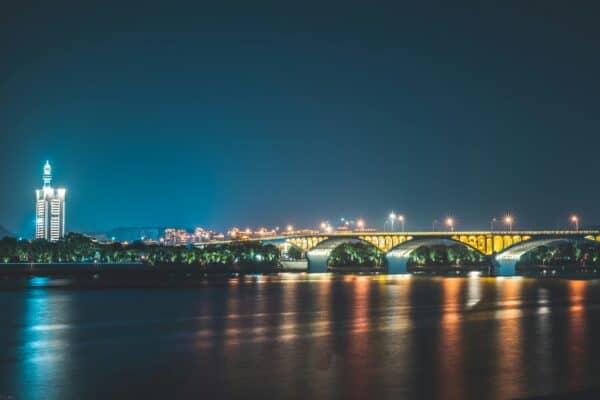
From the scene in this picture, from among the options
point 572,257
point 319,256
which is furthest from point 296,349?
point 572,257

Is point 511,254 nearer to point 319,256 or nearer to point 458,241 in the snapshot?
point 458,241

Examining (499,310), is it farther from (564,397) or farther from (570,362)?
(564,397)

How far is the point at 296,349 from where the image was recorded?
1256 inches

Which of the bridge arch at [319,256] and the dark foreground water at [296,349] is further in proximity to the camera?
the bridge arch at [319,256]

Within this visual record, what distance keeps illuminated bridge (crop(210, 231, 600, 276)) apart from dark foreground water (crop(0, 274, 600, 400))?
5404cm

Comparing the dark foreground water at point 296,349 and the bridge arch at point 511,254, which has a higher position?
the bridge arch at point 511,254

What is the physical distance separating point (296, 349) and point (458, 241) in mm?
88809

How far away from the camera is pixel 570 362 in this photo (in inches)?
1106

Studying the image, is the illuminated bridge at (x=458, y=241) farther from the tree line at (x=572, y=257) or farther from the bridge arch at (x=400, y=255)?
the tree line at (x=572, y=257)

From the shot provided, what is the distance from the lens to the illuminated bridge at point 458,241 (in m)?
111

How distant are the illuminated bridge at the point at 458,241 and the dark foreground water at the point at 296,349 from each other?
54.0 metres

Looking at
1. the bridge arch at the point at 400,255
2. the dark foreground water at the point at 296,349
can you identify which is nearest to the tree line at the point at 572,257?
the bridge arch at the point at 400,255

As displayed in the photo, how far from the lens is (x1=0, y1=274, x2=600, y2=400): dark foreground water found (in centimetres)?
2355

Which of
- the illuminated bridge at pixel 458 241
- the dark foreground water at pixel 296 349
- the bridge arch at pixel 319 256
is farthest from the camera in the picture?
the bridge arch at pixel 319 256
